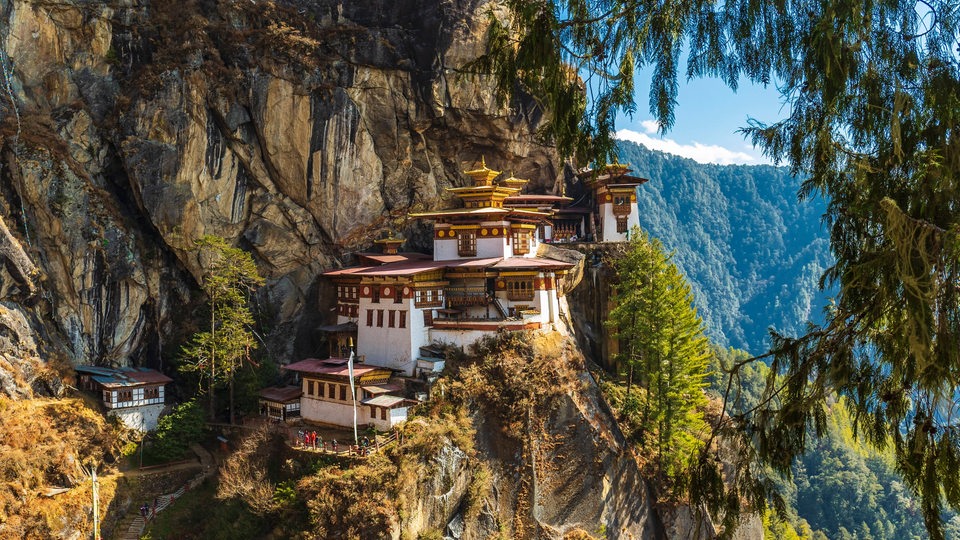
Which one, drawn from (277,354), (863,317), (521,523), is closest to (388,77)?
(277,354)

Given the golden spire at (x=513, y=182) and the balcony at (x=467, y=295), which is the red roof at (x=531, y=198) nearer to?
the golden spire at (x=513, y=182)

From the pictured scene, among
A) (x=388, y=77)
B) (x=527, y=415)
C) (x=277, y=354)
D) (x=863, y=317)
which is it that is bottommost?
(x=527, y=415)

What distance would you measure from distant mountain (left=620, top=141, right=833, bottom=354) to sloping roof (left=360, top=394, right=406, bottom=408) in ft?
337

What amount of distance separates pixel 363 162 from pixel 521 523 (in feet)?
62.9

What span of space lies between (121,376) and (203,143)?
442 inches

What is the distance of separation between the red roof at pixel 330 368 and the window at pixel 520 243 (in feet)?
31.6

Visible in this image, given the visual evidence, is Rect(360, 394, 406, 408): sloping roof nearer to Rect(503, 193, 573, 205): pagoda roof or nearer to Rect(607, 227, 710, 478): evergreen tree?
Rect(607, 227, 710, 478): evergreen tree

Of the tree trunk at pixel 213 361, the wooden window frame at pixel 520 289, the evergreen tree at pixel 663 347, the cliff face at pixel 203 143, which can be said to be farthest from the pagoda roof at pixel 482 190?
the tree trunk at pixel 213 361

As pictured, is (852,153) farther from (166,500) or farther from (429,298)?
(166,500)

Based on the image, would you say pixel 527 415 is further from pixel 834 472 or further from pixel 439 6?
pixel 834 472

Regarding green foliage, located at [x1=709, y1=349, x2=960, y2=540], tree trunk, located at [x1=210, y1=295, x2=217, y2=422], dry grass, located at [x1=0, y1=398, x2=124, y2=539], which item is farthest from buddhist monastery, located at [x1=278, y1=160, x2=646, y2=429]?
green foliage, located at [x1=709, y1=349, x2=960, y2=540]

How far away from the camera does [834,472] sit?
76625 millimetres

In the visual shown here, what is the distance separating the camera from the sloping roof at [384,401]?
26.1 metres

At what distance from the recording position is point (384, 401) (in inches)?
1038
